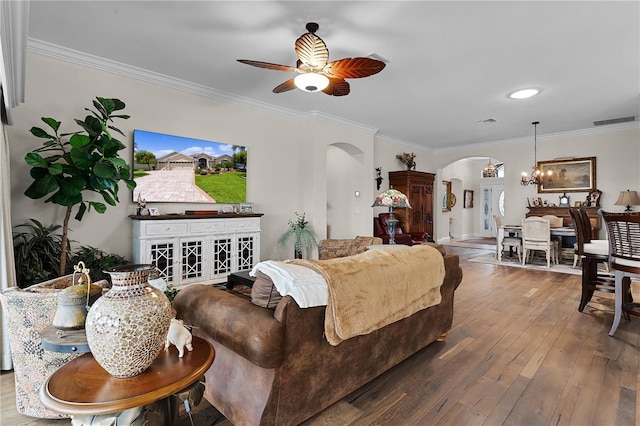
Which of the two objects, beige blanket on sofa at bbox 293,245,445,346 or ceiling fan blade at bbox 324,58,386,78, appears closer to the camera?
beige blanket on sofa at bbox 293,245,445,346

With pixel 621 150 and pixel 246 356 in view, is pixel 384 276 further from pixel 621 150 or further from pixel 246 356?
pixel 621 150

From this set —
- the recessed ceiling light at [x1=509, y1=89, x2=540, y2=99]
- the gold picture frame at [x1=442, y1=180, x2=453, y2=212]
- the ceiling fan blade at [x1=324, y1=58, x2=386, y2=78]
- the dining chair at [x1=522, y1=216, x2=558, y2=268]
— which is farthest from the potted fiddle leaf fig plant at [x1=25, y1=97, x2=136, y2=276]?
the gold picture frame at [x1=442, y1=180, x2=453, y2=212]

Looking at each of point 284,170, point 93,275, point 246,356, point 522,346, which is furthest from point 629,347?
point 93,275

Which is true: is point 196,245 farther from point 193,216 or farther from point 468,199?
point 468,199

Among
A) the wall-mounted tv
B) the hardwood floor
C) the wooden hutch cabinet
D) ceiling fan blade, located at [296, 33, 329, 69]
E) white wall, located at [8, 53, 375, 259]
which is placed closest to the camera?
the hardwood floor

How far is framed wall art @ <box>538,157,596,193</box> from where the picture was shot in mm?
6797

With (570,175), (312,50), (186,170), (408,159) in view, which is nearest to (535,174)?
(570,175)

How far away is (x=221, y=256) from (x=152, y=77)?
2.48 meters

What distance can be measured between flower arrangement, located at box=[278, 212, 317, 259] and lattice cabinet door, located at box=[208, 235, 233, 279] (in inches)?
49.6

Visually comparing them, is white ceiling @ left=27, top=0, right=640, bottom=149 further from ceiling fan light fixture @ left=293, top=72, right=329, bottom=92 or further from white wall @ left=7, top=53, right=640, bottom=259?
ceiling fan light fixture @ left=293, top=72, right=329, bottom=92

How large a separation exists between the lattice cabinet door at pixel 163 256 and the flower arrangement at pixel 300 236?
2001 mm

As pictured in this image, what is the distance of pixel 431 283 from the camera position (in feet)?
7.78

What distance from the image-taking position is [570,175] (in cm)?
705

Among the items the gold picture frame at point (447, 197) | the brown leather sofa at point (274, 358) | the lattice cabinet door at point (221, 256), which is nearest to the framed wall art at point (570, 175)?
the gold picture frame at point (447, 197)
